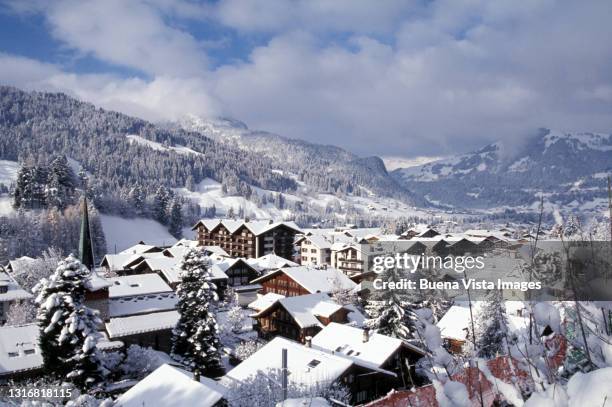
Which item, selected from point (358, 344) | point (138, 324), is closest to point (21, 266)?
point (138, 324)

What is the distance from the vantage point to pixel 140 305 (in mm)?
32094

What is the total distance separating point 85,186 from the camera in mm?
94312

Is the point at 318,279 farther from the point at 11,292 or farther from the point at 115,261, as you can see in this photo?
the point at 115,261

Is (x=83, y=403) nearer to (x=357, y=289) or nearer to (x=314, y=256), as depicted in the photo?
(x=357, y=289)

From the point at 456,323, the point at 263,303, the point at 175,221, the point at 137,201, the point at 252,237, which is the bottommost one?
the point at 263,303

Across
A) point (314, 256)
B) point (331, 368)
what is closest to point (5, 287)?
point (331, 368)

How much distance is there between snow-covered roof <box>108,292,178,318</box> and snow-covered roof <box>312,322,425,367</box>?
1256cm

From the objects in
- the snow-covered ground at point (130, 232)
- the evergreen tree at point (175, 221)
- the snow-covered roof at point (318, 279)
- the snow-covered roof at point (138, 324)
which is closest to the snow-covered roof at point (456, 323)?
the snow-covered roof at point (318, 279)

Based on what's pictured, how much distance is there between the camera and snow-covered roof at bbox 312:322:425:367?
20531mm

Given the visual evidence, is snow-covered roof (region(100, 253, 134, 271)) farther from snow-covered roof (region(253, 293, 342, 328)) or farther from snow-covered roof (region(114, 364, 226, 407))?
snow-covered roof (region(114, 364, 226, 407))

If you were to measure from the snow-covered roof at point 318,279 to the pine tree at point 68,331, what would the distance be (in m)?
22.0

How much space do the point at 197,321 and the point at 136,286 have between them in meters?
15.5

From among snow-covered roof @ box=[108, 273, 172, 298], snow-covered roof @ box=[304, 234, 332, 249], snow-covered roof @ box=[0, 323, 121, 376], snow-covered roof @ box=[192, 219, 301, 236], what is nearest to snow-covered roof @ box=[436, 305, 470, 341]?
snow-covered roof @ box=[0, 323, 121, 376]

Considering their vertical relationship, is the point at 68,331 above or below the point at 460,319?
above
